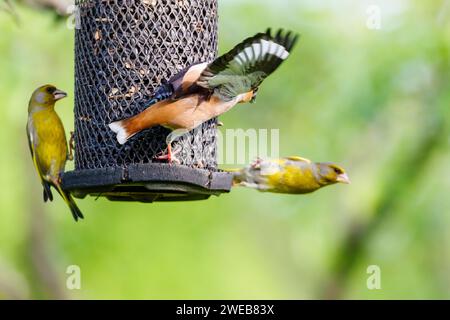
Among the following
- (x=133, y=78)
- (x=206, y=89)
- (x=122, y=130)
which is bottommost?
(x=122, y=130)

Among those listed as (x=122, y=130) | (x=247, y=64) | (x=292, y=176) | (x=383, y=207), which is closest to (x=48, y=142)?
(x=122, y=130)

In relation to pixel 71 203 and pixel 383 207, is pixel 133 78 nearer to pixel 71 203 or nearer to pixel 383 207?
pixel 71 203

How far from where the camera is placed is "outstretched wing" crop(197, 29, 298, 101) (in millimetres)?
5398

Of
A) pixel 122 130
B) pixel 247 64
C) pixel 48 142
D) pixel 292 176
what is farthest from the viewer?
pixel 48 142

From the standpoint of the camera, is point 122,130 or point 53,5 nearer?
point 122,130

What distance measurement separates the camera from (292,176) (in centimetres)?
629

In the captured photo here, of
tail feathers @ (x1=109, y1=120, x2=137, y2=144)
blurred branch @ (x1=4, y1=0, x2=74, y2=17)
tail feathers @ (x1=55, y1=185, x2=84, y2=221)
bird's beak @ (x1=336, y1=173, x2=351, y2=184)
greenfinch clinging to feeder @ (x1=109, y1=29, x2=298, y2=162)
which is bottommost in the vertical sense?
tail feathers @ (x1=55, y1=185, x2=84, y2=221)

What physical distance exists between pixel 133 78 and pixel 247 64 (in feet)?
Result: 3.08

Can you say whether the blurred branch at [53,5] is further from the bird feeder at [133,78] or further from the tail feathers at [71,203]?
the tail feathers at [71,203]

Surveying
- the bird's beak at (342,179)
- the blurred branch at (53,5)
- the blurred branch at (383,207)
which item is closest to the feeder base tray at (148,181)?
the bird's beak at (342,179)

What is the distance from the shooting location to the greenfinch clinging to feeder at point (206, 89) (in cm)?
545

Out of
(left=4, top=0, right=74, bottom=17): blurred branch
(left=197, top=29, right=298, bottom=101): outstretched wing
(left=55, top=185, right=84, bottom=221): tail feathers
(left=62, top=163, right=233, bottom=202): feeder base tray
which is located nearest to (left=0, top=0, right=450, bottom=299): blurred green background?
(left=4, top=0, right=74, bottom=17): blurred branch

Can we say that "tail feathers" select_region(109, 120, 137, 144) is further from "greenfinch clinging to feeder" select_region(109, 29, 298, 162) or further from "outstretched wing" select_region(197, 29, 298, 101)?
"outstretched wing" select_region(197, 29, 298, 101)
